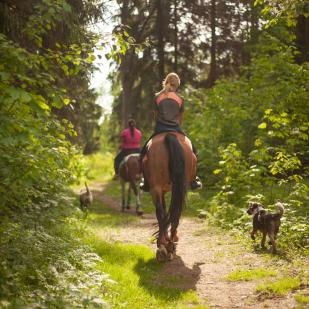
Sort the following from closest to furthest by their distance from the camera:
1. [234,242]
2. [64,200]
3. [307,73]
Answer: [64,200], [234,242], [307,73]

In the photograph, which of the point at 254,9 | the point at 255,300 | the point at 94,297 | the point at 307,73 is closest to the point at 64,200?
the point at 94,297

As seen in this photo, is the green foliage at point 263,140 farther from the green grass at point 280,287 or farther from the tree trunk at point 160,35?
the tree trunk at point 160,35

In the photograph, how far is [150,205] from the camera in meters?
16.5

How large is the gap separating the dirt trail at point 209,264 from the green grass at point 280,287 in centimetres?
13

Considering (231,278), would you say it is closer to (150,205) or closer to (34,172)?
(34,172)

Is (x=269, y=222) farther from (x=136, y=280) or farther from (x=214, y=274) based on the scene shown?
(x=136, y=280)

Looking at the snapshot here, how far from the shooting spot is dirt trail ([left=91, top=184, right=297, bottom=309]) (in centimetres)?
620

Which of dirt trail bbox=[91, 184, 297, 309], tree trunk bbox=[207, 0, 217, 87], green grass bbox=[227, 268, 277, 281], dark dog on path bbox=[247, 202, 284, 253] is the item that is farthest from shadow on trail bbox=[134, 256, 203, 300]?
tree trunk bbox=[207, 0, 217, 87]

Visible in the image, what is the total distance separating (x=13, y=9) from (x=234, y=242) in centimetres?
678

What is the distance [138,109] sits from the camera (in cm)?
2714

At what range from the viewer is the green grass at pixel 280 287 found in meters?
6.22

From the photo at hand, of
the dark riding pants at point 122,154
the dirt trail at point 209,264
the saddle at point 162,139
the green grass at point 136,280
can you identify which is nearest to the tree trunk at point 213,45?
the dark riding pants at point 122,154

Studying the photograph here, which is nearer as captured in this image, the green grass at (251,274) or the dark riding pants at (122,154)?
the green grass at (251,274)

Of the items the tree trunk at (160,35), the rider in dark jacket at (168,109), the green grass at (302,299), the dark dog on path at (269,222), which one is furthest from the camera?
the tree trunk at (160,35)
